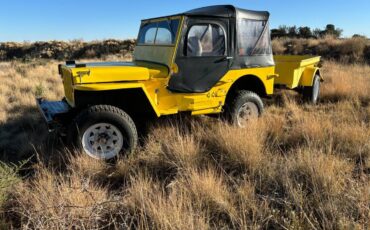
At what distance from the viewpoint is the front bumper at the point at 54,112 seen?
4.87 meters

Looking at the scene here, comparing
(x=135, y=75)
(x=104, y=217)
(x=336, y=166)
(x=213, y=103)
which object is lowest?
(x=104, y=217)

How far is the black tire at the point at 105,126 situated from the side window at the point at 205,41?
4.90 ft

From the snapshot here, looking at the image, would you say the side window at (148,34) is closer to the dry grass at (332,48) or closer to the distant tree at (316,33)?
the dry grass at (332,48)

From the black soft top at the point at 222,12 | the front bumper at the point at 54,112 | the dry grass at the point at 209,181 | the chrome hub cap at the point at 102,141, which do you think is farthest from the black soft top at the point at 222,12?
the front bumper at the point at 54,112

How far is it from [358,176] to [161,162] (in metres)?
2.34

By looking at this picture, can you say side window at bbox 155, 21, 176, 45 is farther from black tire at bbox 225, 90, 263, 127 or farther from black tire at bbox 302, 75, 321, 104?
black tire at bbox 302, 75, 321, 104

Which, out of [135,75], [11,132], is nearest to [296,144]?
[135,75]

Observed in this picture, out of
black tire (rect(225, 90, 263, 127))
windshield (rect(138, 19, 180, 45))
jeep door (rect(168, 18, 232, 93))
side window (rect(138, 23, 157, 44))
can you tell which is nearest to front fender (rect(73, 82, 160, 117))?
jeep door (rect(168, 18, 232, 93))

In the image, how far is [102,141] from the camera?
490 cm

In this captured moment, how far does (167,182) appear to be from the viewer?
163 inches

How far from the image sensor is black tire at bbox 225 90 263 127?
6.02 m

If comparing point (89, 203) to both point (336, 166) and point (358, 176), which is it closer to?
point (336, 166)

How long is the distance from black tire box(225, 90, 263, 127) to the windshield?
1.50m

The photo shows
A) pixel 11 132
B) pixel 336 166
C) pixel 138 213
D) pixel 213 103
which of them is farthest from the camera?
pixel 11 132
